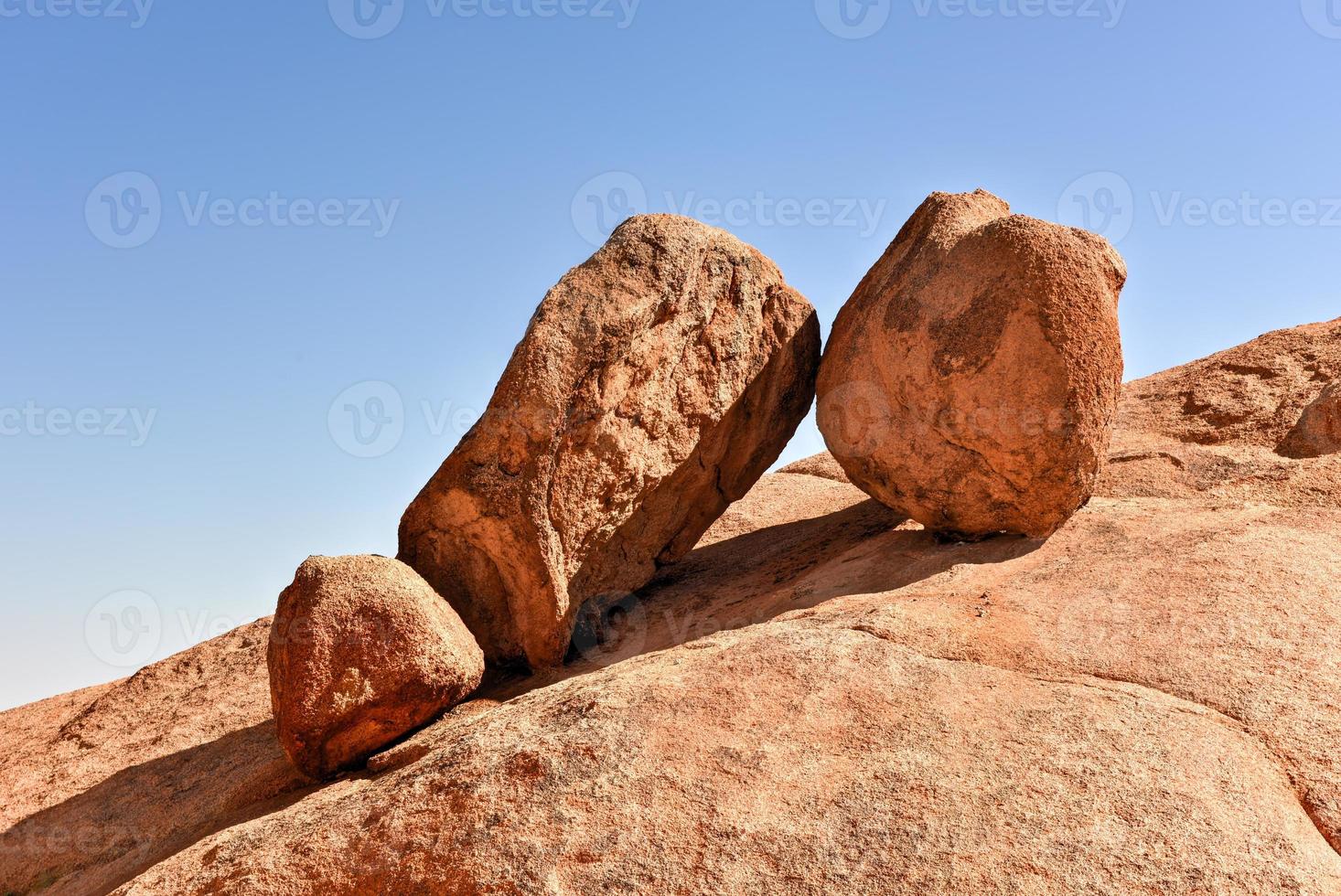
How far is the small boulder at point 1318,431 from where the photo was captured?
291 inches

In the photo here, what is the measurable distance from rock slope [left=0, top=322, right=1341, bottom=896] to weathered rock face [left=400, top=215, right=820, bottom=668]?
59cm

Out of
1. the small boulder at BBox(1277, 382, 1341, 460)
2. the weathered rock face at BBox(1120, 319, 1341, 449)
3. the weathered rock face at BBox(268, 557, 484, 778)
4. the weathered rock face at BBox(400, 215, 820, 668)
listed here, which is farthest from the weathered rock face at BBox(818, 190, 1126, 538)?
the weathered rock face at BBox(268, 557, 484, 778)

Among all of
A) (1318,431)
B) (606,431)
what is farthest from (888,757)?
(1318,431)

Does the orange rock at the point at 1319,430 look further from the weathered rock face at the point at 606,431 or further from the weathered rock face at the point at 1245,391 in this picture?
the weathered rock face at the point at 606,431

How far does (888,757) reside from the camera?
4391mm

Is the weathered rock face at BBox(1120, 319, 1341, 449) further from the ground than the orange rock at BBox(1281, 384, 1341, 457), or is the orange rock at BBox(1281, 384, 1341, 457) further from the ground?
the weathered rock face at BBox(1120, 319, 1341, 449)

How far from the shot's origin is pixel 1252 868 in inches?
152

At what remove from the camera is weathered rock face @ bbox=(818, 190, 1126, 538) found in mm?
6363

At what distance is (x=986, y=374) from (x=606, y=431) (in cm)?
218

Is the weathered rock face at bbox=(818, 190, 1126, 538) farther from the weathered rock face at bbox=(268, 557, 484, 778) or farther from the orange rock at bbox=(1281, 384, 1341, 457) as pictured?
the weathered rock face at bbox=(268, 557, 484, 778)

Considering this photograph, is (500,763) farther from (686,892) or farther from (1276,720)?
(1276,720)

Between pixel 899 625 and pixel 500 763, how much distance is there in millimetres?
1950

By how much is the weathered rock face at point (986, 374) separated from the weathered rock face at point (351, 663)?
115 inches

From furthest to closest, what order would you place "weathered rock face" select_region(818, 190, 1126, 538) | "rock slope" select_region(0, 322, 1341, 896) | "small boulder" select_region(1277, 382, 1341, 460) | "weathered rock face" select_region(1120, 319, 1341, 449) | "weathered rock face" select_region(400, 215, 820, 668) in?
1. "weathered rock face" select_region(1120, 319, 1341, 449)
2. "small boulder" select_region(1277, 382, 1341, 460)
3. "weathered rock face" select_region(400, 215, 820, 668)
4. "weathered rock face" select_region(818, 190, 1126, 538)
5. "rock slope" select_region(0, 322, 1341, 896)
